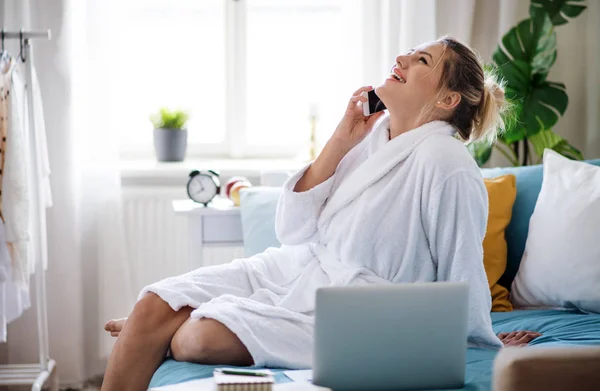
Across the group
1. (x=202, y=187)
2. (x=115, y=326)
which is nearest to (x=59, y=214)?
(x=202, y=187)

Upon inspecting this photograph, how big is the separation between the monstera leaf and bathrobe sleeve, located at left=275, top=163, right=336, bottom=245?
125 cm

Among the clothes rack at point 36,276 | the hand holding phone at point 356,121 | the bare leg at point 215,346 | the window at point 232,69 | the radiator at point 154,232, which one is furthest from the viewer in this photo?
A: the window at point 232,69

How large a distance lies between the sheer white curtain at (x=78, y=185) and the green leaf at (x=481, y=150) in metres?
1.41

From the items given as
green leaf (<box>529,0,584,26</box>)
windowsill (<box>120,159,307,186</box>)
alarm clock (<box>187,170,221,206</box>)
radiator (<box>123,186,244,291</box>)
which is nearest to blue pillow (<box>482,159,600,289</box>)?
green leaf (<box>529,0,584,26</box>)

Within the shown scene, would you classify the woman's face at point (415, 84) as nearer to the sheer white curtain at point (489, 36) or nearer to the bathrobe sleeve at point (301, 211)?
the bathrobe sleeve at point (301, 211)

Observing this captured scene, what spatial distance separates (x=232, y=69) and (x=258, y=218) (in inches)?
50.0

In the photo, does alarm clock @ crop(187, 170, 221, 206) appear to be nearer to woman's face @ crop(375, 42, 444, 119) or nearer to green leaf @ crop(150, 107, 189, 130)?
green leaf @ crop(150, 107, 189, 130)


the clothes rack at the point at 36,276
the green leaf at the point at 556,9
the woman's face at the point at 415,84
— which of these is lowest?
the clothes rack at the point at 36,276

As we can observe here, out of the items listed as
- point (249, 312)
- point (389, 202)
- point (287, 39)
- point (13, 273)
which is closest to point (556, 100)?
point (287, 39)

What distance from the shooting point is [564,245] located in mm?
2246

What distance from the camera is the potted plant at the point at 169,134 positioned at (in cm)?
348

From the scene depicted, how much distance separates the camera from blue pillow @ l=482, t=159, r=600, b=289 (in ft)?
8.00

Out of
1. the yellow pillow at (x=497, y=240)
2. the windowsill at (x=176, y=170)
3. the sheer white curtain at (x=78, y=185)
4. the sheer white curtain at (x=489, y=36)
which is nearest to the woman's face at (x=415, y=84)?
the yellow pillow at (x=497, y=240)

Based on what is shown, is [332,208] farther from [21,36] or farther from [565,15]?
[565,15]
